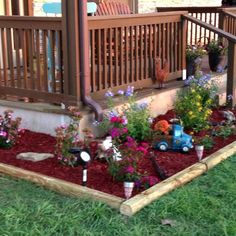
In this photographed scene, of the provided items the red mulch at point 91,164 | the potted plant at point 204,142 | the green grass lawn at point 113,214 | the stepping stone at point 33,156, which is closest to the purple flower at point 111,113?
the red mulch at point 91,164

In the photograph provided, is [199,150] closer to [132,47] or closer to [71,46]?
[71,46]

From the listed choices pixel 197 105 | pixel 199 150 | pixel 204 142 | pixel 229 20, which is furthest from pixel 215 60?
pixel 199 150

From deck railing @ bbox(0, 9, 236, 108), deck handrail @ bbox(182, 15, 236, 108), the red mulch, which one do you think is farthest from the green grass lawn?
deck handrail @ bbox(182, 15, 236, 108)

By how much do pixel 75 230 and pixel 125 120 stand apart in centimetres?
175

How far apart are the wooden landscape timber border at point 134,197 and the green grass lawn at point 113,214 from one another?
0.18 ft

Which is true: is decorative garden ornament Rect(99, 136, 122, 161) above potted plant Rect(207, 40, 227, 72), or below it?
below

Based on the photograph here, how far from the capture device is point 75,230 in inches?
130

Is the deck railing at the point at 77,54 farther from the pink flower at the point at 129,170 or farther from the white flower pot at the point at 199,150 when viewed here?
the pink flower at the point at 129,170

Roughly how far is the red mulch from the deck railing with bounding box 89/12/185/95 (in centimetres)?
86

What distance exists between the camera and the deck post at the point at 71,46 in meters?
4.99

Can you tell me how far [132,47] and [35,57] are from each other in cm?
117

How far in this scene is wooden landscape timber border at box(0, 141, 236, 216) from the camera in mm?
3628

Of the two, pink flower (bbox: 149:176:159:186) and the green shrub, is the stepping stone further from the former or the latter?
the green shrub

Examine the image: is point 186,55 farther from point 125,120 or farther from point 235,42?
point 125,120
